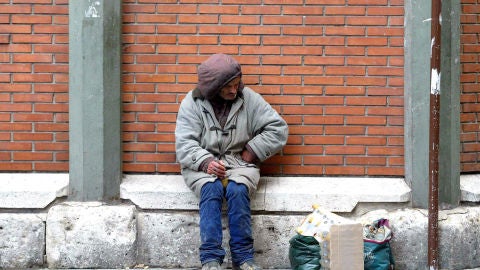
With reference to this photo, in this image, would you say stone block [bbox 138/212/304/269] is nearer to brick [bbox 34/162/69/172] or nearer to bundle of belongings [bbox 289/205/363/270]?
bundle of belongings [bbox 289/205/363/270]

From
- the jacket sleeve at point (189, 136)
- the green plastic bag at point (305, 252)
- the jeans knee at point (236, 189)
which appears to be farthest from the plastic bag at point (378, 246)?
the jacket sleeve at point (189, 136)

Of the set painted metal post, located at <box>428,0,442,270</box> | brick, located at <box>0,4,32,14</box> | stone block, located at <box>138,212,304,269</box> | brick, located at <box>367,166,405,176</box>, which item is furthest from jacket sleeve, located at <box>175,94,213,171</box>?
painted metal post, located at <box>428,0,442,270</box>

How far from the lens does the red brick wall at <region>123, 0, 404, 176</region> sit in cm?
577

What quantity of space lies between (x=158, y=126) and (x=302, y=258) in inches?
62.9

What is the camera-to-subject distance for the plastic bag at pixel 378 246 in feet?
17.3

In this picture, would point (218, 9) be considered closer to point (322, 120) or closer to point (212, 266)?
point (322, 120)

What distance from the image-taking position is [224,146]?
549 centimetres

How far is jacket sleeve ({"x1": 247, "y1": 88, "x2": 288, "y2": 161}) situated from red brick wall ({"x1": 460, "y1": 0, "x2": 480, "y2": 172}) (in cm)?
149

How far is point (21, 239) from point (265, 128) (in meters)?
2.07

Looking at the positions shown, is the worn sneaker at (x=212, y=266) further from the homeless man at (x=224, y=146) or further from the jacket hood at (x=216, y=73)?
the jacket hood at (x=216, y=73)

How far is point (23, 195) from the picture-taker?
5.64m

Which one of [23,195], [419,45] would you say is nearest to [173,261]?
[23,195]

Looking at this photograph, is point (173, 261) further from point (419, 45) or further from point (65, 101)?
point (419, 45)

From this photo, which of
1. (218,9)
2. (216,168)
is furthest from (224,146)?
(218,9)
